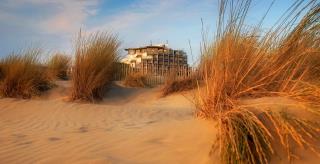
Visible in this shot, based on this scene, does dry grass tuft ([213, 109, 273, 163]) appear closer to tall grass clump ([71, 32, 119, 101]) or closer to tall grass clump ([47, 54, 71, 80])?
tall grass clump ([71, 32, 119, 101])

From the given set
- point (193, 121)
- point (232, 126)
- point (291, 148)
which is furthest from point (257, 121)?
point (193, 121)

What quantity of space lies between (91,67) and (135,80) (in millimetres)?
4901

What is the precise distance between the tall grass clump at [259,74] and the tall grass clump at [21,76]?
677 centimetres

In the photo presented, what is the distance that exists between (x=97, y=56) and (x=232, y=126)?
7050 mm

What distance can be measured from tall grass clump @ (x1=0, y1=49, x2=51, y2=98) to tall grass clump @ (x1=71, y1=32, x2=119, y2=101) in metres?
1.26

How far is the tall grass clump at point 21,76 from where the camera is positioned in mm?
9688

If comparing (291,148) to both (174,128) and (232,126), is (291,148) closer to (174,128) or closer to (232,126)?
(232,126)

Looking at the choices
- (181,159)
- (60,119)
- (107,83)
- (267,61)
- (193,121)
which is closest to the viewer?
(181,159)

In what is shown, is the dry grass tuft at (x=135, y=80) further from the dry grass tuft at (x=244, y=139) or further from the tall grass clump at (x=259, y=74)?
the dry grass tuft at (x=244, y=139)

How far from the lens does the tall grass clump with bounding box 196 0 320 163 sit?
10.7ft

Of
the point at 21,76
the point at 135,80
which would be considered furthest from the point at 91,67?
the point at 135,80

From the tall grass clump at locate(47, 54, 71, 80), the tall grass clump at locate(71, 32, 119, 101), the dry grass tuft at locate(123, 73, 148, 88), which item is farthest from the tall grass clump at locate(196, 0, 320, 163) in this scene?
the tall grass clump at locate(47, 54, 71, 80)

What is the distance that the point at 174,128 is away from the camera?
418 centimetres

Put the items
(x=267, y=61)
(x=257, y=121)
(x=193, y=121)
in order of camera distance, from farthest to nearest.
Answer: (x=193, y=121), (x=267, y=61), (x=257, y=121)
